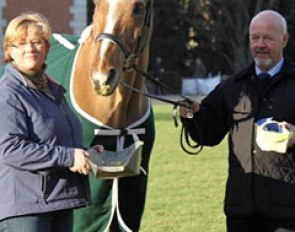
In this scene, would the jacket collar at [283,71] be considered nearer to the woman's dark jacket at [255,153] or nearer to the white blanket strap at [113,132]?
the woman's dark jacket at [255,153]

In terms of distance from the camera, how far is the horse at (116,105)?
4699mm

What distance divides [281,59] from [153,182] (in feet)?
18.3

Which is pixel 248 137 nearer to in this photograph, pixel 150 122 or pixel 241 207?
pixel 241 207

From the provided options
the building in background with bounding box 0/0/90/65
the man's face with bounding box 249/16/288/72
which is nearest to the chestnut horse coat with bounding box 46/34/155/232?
the man's face with bounding box 249/16/288/72

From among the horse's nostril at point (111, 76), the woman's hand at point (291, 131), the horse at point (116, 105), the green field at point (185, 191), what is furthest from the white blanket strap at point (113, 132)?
the green field at point (185, 191)

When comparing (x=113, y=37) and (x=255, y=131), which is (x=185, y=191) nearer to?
(x=255, y=131)

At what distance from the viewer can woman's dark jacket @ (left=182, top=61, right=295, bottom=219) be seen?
4582mm

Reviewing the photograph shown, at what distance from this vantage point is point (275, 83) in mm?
4625

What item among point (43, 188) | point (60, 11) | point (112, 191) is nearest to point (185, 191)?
point (112, 191)

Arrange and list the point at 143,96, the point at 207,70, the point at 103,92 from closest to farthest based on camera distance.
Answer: the point at 103,92 < the point at 143,96 < the point at 207,70

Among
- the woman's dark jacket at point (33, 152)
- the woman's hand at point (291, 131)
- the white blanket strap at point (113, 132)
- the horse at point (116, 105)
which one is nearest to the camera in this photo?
the woman's dark jacket at point (33, 152)

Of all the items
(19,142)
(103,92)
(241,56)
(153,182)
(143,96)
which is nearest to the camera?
(19,142)

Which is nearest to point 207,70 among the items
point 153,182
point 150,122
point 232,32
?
point 232,32

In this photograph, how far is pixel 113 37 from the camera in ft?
15.0
